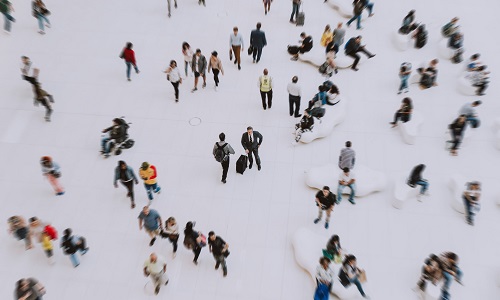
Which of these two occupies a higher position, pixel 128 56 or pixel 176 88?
pixel 128 56

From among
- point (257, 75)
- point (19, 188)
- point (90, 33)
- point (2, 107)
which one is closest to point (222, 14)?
point (257, 75)

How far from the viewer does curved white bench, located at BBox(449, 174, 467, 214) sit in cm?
970

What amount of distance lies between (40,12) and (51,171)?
743 centimetres

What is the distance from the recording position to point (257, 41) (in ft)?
43.3

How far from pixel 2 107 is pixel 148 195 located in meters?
5.89

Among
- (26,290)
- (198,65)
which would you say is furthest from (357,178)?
(26,290)

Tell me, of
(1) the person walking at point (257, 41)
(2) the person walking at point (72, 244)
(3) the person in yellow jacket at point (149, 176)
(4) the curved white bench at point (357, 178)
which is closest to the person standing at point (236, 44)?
(1) the person walking at point (257, 41)

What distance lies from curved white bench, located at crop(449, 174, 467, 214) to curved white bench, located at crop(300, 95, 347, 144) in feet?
10.5

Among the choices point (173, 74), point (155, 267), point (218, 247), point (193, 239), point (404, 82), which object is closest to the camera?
point (155, 267)

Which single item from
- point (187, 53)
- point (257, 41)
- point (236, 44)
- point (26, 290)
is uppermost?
point (257, 41)

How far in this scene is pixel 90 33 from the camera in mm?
14867

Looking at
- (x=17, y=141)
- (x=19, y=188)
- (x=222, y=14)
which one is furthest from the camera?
(x=222, y=14)

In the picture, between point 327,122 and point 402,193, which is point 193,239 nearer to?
point 402,193

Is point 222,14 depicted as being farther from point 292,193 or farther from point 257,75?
point 292,193
